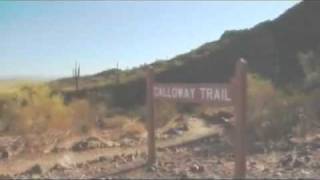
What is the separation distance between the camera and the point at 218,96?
13484 mm

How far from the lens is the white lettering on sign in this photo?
13312 mm

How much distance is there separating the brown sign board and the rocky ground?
1.57 m

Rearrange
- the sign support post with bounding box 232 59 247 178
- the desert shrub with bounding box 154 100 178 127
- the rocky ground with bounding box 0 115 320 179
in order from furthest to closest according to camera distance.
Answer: the desert shrub with bounding box 154 100 178 127 < the rocky ground with bounding box 0 115 320 179 < the sign support post with bounding box 232 59 247 178

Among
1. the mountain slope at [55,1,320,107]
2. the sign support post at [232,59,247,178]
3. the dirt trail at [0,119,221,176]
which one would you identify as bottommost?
the dirt trail at [0,119,221,176]

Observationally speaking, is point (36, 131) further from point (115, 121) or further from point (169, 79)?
point (169, 79)

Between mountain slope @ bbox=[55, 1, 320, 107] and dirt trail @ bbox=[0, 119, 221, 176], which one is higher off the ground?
mountain slope @ bbox=[55, 1, 320, 107]

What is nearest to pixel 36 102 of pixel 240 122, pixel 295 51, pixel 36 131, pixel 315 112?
pixel 36 131

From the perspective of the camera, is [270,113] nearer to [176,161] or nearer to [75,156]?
[75,156]

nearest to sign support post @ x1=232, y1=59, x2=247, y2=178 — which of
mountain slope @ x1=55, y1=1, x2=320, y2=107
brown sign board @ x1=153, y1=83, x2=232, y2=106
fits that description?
brown sign board @ x1=153, y1=83, x2=232, y2=106

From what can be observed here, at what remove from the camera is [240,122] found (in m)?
12.4

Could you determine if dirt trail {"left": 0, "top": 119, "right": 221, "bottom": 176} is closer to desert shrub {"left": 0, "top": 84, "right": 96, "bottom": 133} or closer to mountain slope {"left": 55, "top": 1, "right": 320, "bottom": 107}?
desert shrub {"left": 0, "top": 84, "right": 96, "bottom": 133}

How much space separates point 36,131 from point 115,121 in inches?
366

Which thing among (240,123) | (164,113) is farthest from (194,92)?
(164,113)

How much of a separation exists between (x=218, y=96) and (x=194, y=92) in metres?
1.04
